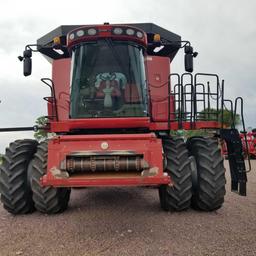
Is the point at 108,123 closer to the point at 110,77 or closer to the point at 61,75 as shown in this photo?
the point at 110,77

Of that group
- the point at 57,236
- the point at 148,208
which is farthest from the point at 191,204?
the point at 57,236

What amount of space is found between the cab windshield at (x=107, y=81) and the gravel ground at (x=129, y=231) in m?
1.77

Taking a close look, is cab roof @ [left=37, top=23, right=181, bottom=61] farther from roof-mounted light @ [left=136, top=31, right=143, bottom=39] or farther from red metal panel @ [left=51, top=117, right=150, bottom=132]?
red metal panel @ [left=51, top=117, right=150, bottom=132]

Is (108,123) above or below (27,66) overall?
below

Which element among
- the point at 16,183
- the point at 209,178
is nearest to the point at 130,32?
the point at 209,178

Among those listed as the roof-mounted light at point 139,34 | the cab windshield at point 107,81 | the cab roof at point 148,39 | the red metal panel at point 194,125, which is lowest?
the red metal panel at point 194,125

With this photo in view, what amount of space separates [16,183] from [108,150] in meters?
2.00

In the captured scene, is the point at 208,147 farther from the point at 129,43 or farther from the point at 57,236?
the point at 57,236

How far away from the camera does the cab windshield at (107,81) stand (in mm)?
6562

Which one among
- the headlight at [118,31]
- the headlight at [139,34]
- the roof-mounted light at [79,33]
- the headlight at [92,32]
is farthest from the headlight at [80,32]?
the headlight at [139,34]

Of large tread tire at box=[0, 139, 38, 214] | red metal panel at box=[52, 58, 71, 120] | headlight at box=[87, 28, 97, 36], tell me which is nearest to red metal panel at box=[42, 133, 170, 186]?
large tread tire at box=[0, 139, 38, 214]

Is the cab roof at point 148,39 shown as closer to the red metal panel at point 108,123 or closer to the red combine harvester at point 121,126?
the red combine harvester at point 121,126

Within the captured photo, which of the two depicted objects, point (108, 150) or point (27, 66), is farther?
point (27, 66)

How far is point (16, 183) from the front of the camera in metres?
6.66
